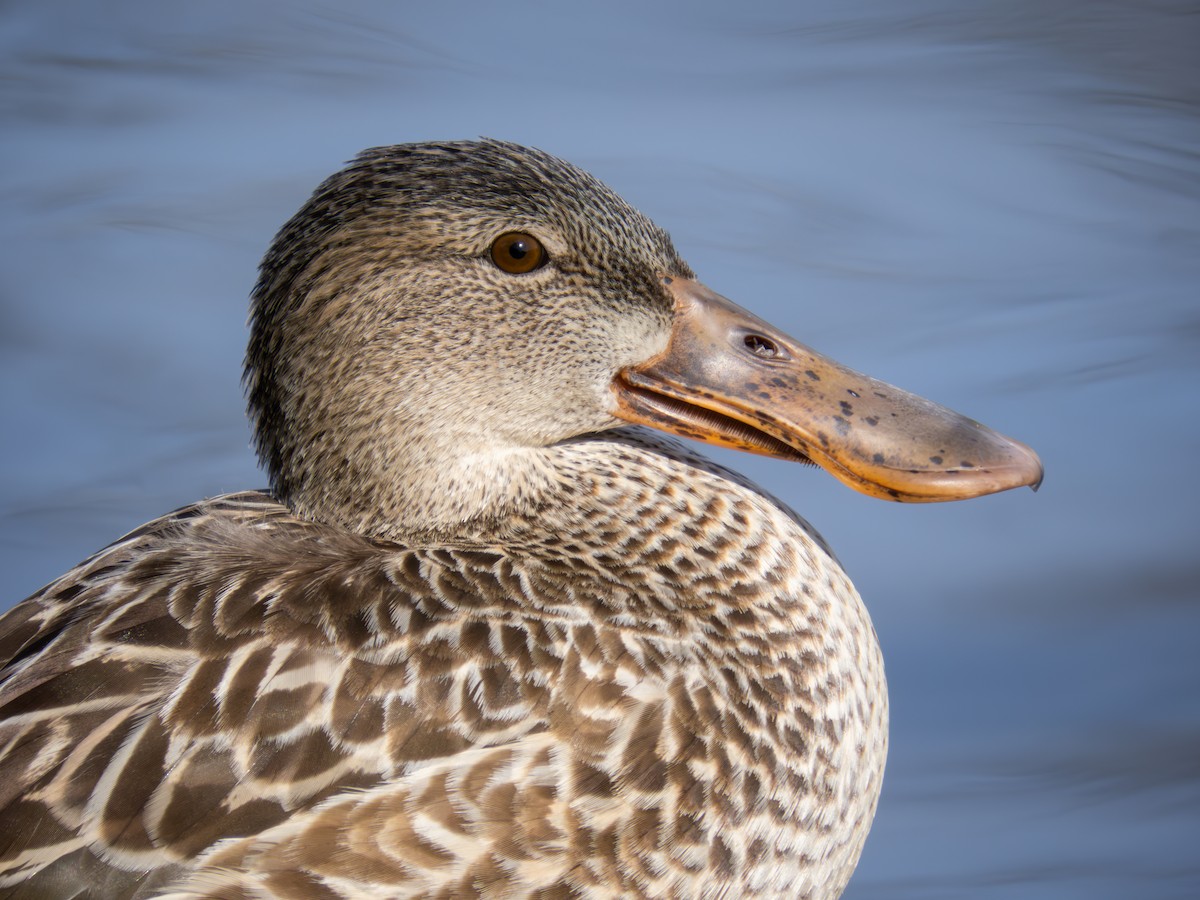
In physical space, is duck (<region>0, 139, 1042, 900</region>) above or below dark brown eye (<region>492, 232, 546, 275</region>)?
below

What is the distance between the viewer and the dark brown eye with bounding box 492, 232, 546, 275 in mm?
2178

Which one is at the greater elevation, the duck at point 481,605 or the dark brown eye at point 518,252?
the dark brown eye at point 518,252

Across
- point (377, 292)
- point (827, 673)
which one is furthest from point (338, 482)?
point (827, 673)

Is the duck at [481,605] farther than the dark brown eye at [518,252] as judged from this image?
No

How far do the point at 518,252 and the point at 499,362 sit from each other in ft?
0.49

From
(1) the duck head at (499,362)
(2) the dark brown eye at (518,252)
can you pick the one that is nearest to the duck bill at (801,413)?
(1) the duck head at (499,362)

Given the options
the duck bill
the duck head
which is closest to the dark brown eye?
the duck head

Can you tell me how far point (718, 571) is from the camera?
7.24 feet

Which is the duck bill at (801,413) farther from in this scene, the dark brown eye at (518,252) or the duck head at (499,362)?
the dark brown eye at (518,252)

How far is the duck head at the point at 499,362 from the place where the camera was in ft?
7.05

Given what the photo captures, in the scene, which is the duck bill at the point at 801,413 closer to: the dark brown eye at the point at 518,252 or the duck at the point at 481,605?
the duck at the point at 481,605

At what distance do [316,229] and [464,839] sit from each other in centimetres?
82

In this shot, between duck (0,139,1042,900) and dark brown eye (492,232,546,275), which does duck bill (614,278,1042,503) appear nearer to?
duck (0,139,1042,900)

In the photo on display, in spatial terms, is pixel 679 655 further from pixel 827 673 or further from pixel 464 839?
pixel 464 839
